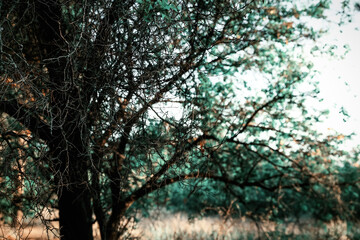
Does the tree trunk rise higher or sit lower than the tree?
lower

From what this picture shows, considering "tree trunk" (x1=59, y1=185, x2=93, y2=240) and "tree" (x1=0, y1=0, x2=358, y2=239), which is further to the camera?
"tree trunk" (x1=59, y1=185, x2=93, y2=240)

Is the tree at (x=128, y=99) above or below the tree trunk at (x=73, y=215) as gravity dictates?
above

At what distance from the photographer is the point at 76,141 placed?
14.3ft

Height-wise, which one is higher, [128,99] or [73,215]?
[128,99]

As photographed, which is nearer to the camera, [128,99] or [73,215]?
[128,99]

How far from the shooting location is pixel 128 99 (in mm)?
3770

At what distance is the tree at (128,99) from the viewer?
11.0ft

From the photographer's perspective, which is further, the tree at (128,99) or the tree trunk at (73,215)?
the tree trunk at (73,215)

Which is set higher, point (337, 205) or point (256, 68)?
point (256, 68)

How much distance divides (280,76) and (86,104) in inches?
173

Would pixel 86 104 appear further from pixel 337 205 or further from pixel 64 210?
pixel 337 205

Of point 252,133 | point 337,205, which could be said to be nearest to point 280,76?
point 252,133

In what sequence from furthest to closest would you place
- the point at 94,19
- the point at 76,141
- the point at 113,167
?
1. the point at 113,167
2. the point at 76,141
3. the point at 94,19

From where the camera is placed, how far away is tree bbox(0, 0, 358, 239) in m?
3.36
